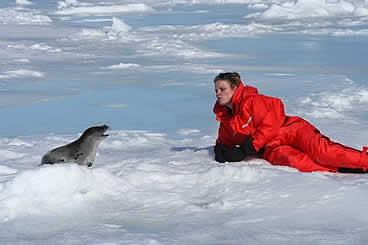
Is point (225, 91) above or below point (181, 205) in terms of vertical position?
above

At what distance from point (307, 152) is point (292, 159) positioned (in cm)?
11

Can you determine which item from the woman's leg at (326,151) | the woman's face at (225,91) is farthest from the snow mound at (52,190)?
the woman's leg at (326,151)

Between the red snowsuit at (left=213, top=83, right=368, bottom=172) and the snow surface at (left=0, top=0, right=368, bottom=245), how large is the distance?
0.40ft

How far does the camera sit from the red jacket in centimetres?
293

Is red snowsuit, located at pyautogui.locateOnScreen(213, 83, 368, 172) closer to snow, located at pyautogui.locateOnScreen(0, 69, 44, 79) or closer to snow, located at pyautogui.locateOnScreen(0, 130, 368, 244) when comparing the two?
snow, located at pyautogui.locateOnScreen(0, 130, 368, 244)

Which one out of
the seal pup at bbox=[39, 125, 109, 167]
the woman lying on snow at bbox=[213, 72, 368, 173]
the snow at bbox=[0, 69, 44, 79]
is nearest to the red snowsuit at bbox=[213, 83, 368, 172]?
the woman lying on snow at bbox=[213, 72, 368, 173]

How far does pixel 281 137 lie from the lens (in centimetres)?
302

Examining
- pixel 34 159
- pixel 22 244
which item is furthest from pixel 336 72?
pixel 22 244

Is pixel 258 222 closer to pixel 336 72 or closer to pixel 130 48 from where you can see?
pixel 336 72

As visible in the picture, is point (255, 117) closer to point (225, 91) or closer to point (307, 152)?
point (225, 91)

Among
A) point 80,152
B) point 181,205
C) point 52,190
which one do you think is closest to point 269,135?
point 181,205

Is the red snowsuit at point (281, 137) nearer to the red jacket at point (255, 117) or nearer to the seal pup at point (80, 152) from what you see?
the red jacket at point (255, 117)

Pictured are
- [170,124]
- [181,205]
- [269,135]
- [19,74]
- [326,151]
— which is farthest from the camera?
[19,74]

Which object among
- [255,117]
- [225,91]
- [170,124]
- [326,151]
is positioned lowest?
[170,124]
